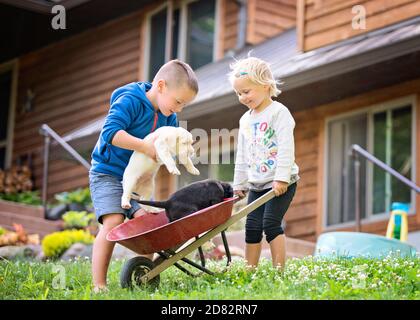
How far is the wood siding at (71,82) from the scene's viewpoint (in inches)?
640

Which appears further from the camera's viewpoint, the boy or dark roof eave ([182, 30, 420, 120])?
dark roof eave ([182, 30, 420, 120])

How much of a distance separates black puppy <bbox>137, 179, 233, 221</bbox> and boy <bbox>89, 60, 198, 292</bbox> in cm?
28

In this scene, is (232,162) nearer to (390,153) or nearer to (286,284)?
(390,153)

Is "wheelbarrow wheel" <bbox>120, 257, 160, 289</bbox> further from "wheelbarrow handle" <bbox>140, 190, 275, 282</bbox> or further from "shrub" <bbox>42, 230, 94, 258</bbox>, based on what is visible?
"shrub" <bbox>42, 230, 94, 258</bbox>

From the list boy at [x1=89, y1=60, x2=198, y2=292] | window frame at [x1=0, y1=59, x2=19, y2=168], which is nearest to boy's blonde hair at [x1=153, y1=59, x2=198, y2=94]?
boy at [x1=89, y1=60, x2=198, y2=292]

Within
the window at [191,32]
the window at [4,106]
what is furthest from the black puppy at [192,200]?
the window at [4,106]

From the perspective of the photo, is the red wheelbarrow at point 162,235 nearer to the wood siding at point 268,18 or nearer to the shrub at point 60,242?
the shrub at point 60,242

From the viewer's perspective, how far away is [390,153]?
441 inches

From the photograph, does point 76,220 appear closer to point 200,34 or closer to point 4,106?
point 200,34

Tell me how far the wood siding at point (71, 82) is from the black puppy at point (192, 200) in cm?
1046

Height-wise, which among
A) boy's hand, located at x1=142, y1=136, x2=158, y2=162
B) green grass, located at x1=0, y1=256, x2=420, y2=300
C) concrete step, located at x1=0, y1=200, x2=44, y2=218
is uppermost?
concrete step, located at x1=0, y1=200, x2=44, y2=218

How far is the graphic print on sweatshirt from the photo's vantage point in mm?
6082

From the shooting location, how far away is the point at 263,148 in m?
6.11

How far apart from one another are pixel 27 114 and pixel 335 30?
8.34 m
